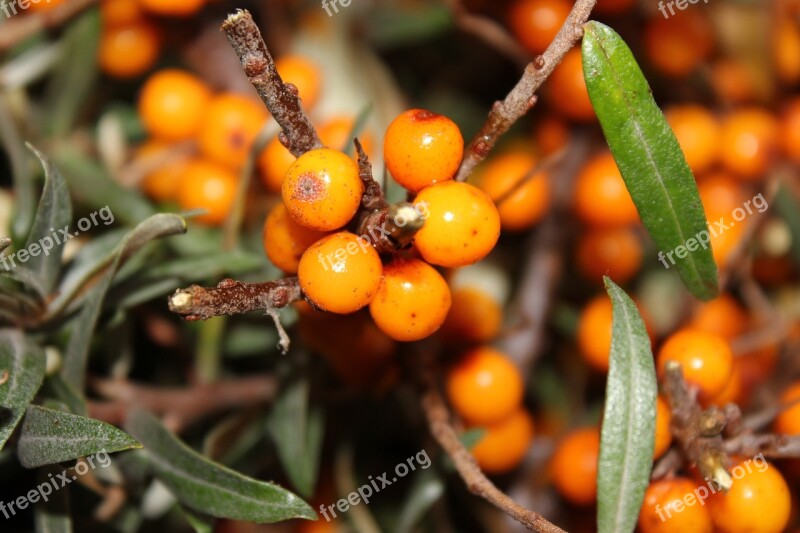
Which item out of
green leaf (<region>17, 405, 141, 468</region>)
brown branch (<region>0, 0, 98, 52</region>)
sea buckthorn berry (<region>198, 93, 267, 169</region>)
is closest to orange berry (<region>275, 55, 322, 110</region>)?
sea buckthorn berry (<region>198, 93, 267, 169</region>)

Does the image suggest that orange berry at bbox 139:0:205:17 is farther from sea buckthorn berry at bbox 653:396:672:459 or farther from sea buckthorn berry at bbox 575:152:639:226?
sea buckthorn berry at bbox 653:396:672:459

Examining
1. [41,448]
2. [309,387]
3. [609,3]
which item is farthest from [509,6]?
[41,448]

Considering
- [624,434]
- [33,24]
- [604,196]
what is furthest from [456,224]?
[33,24]

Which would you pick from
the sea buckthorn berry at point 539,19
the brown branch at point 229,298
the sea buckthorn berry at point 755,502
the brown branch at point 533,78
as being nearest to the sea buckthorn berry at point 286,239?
the brown branch at point 229,298

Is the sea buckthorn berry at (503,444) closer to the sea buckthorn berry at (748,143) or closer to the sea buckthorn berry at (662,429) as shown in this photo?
the sea buckthorn berry at (662,429)

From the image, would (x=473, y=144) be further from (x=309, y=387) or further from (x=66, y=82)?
(x=66, y=82)

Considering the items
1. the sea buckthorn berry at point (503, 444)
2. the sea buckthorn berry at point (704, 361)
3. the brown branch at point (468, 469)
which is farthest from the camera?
the sea buckthorn berry at point (503, 444)

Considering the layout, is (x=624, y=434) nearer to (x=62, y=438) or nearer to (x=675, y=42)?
(x=62, y=438)
